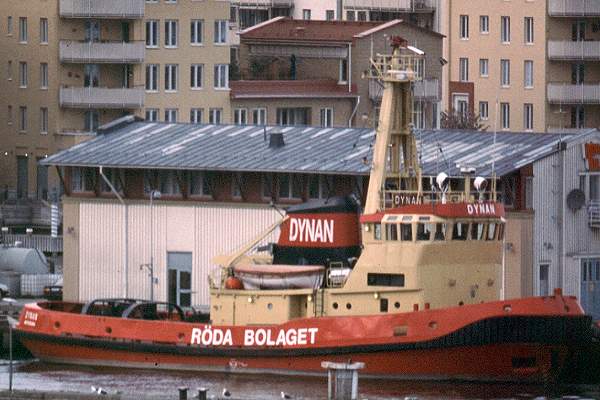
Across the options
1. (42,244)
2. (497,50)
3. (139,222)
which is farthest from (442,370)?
(497,50)

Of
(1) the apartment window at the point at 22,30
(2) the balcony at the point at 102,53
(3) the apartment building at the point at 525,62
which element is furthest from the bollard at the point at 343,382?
(3) the apartment building at the point at 525,62

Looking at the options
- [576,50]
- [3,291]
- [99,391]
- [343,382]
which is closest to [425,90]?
[576,50]

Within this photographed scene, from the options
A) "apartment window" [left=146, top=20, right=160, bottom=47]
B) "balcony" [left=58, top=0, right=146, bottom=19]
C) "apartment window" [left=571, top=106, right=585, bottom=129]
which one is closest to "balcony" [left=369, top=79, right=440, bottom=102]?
"apartment window" [left=146, top=20, right=160, bottom=47]

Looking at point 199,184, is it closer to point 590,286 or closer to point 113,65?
point 590,286

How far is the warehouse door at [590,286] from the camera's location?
271 feet

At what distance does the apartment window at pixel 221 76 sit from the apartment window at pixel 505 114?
67.5 ft

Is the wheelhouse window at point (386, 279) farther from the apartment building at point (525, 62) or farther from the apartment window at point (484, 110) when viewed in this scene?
the apartment window at point (484, 110)

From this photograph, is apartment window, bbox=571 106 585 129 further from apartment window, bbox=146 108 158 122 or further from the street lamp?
the street lamp

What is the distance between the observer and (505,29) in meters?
134

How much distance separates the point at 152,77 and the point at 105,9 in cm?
328

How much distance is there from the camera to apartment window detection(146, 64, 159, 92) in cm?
11606

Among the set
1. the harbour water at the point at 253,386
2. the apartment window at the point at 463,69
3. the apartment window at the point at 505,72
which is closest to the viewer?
the harbour water at the point at 253,386

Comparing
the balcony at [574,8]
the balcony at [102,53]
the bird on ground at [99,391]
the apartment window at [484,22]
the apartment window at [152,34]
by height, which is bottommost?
the bird on ground at [99,391]

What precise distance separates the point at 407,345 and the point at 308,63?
46.6 m
